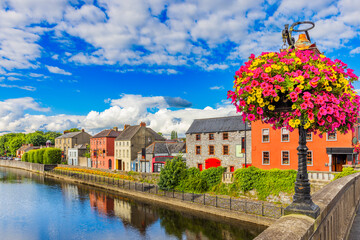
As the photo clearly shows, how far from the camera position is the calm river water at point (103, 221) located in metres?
24.2

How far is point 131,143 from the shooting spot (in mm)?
57000

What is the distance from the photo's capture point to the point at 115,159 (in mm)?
62469

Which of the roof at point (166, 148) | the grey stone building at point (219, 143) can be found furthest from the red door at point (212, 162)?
the roof at point (166, 148)

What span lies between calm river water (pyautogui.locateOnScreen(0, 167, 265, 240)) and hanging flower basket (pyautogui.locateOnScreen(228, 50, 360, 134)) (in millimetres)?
19426

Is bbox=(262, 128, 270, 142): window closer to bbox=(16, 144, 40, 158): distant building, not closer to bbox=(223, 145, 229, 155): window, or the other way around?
bbox=(223, 145, 229, 155): window

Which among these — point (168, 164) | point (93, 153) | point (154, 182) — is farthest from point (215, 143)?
point (93, 153)

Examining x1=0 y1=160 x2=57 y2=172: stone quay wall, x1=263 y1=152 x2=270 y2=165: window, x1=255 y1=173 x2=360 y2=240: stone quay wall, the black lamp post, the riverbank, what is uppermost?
the black lamp post

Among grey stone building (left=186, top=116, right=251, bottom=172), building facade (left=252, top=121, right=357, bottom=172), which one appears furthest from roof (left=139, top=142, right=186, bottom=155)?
building facade (left=252, top=121, right=357, bottom=172)

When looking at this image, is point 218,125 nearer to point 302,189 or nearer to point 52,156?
point 302,189

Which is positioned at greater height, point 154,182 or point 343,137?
point 343,137

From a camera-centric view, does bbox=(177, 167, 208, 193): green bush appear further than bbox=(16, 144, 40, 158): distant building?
No

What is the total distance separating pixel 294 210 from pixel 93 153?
2803 inches

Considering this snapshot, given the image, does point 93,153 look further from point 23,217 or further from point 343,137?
point 343,137

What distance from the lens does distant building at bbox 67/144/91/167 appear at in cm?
7660
